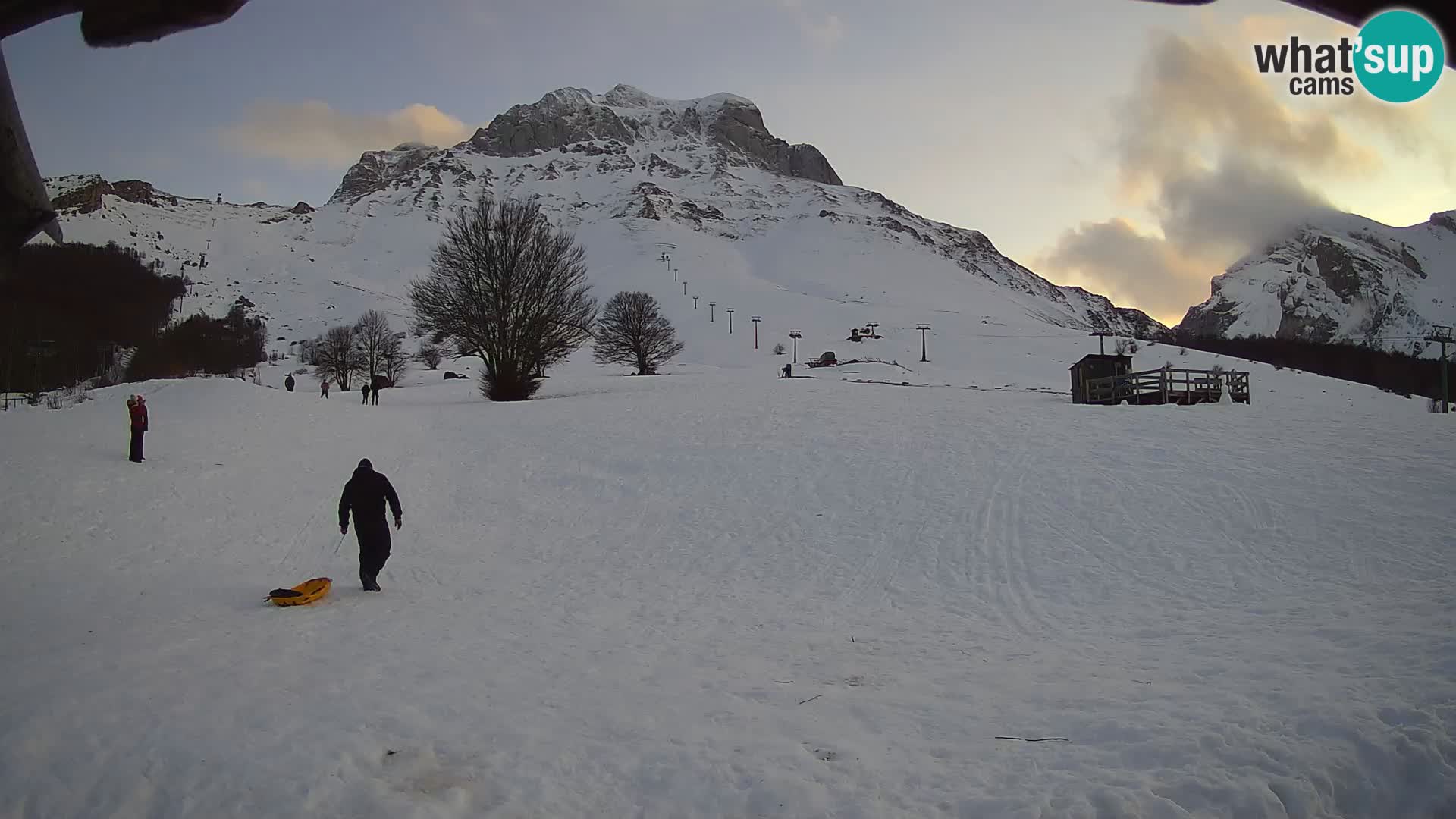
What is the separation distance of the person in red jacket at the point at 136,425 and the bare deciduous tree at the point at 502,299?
58.8 ft

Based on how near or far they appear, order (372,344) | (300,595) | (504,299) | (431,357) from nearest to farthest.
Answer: (300,595) → (504,299) → (372,344) → (431,357)

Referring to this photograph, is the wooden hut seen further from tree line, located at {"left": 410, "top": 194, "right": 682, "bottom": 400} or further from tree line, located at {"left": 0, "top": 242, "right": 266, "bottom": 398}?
tree line, located at {"left": 0, "top": 242, "right": 266, "bottom": 398}

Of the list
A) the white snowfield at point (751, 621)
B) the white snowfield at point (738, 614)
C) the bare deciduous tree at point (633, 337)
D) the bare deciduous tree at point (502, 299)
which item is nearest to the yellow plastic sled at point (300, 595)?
the white snowfield at point (738, 614)

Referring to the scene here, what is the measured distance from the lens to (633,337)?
64.5 metres

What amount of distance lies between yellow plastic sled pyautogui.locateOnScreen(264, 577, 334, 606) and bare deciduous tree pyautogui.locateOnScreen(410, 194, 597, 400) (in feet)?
91.4

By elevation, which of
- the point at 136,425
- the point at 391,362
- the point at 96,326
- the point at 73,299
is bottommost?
the point at 136,425

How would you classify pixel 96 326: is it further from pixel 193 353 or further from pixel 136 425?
pixel 193 353

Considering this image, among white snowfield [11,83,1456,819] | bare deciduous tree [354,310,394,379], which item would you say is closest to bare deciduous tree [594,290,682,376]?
bare deciduous tree [354,310,394,379]

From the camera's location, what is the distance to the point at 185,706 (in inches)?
273

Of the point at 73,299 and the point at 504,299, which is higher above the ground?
the point at 504,299

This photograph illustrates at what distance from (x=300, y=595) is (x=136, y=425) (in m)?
13.1

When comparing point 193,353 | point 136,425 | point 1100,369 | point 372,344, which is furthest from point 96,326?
point 372,344

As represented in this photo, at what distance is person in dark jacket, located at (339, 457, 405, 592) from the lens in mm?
12016

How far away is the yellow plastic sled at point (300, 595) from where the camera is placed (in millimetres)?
11188
